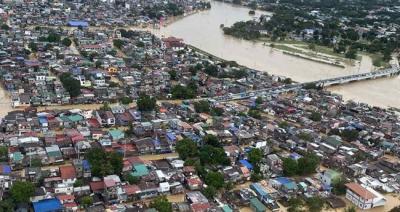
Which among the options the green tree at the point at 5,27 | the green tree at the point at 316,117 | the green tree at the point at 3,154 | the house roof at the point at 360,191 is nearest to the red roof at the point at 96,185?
the green tree at the point at 3,154

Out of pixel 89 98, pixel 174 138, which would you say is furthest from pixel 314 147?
pixel 89 98

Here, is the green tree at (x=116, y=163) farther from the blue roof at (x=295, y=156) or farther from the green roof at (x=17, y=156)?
the blue roof at (x=295, y=156)

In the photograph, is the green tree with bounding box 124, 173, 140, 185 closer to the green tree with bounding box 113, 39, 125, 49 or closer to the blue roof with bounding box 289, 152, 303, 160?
the blue roof with bounding box 289, 152, 303, 160

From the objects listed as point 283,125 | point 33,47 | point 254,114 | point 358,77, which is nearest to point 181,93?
point 254,114

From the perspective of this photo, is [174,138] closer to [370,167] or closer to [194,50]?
[370,167]

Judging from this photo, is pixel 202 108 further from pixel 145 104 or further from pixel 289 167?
pixel 289 167
